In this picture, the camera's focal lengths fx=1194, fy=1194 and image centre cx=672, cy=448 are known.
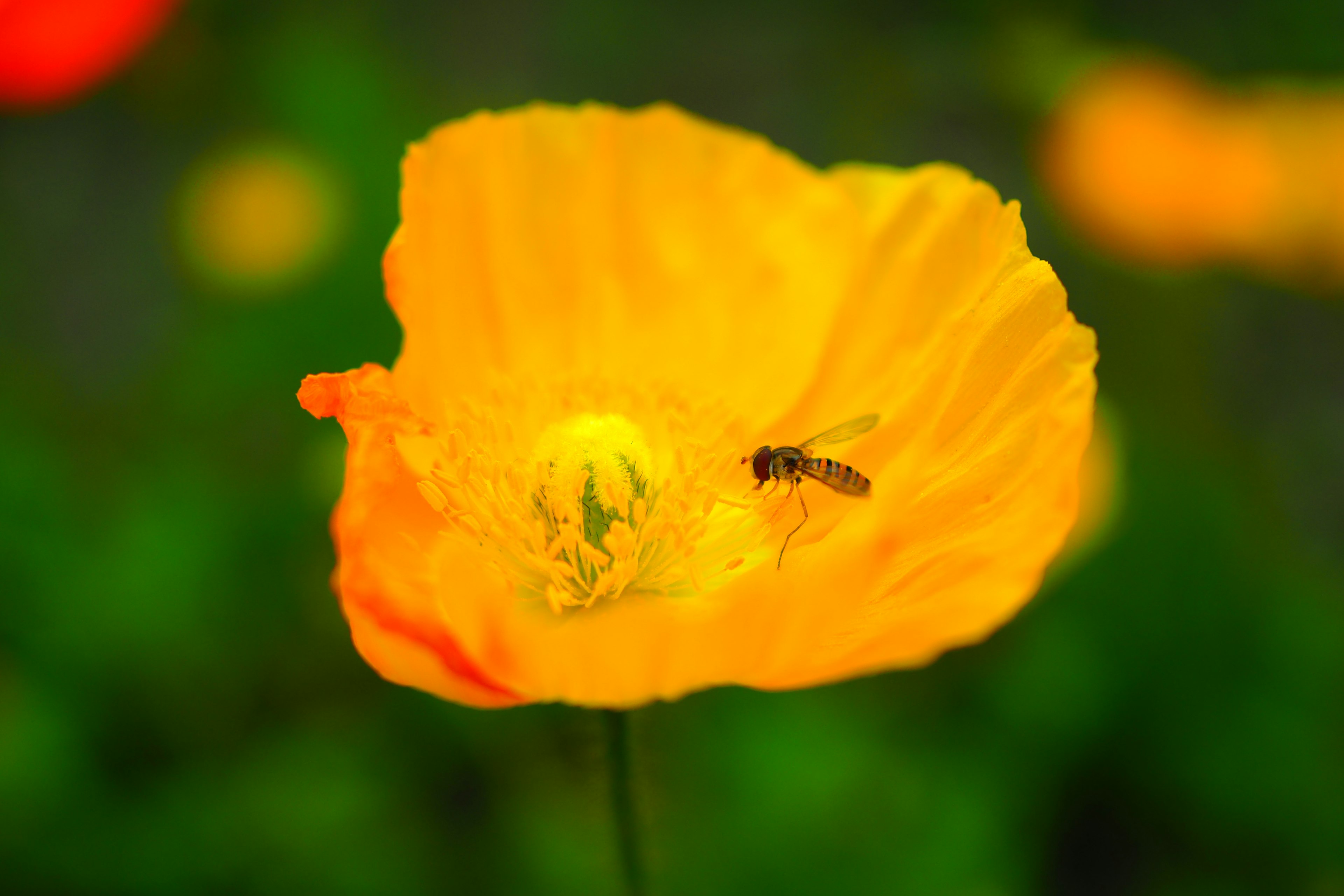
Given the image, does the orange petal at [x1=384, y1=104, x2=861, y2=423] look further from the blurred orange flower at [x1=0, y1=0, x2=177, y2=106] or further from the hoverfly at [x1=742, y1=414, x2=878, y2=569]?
the blurred orange flower at [x1=0, y1=0, x2=177, y2=106]

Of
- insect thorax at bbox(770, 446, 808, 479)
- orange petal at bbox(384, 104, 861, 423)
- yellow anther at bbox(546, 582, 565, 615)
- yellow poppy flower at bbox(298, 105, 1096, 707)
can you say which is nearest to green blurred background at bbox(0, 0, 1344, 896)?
yellow anther at bbox(546, 582, 565, 615)

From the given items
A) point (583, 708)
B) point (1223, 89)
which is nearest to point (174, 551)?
point (583, 708)

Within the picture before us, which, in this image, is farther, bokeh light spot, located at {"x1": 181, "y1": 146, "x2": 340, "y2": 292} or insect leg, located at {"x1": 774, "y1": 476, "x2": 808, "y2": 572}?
→ bokeh light spot, located at {"x1": 181, "y1": 146, "x2": 340, "y2": 292}

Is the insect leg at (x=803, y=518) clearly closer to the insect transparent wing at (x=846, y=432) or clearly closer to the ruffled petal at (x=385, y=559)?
the insect transparent wing at (x=846, y=432)

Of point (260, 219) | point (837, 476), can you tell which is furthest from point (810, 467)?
point (260, 219)

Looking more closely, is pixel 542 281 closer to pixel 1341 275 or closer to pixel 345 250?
pixel 345 250
